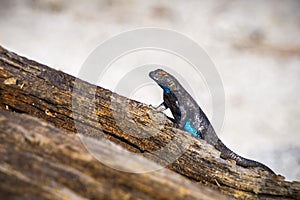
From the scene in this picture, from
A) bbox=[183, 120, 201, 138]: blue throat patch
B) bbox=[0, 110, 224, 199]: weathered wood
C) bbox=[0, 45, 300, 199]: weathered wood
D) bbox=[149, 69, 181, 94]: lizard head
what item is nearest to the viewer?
bbox=[0, 110, 224, 199]: weathered wood

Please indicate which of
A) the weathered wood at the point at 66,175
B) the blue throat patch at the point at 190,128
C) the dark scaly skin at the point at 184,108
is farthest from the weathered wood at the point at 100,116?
the blue throat patch at the point at 190,128

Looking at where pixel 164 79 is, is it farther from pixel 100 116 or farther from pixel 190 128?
pixel 100 116

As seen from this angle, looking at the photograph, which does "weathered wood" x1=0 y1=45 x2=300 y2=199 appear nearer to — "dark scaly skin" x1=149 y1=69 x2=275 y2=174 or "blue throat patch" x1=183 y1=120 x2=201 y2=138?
"dark scaly skin" x1=149 y1=69 x2=275 y2=174

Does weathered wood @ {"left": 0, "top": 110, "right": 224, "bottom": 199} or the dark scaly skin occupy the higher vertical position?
the dark scaly skin

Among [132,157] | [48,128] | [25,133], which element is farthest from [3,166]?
[132,157]

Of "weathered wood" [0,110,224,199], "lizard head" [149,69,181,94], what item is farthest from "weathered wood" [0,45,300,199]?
"lizard head" [149,69,181,94]

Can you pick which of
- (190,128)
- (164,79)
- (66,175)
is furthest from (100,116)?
(164,79)

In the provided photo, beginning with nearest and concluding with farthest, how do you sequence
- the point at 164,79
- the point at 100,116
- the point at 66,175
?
1. the point at 66,175
2. the point at 100,116
3. the point at 164,79
